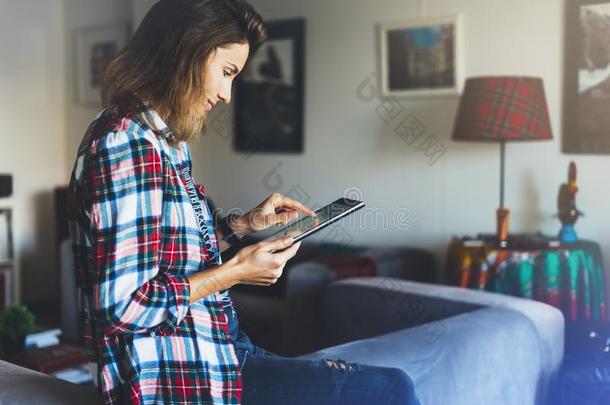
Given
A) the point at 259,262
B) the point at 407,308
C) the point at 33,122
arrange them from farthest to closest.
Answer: the point at 33,122
the point at 407,308
the point at 259,262

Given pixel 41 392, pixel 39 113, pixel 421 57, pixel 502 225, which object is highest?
pixel 421 57

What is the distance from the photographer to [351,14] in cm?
405

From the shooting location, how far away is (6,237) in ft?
17.0

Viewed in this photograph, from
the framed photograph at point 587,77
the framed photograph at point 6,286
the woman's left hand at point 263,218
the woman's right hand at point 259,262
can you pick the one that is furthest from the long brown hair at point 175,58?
the framed photograph at point 6,286

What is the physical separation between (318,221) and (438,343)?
1.93ft

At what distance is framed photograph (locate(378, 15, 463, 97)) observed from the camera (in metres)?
3.63

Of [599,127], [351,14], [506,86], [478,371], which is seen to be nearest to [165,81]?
[478,371]

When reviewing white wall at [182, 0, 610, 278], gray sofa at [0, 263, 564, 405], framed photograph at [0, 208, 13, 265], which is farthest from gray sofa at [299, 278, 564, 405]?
framed photograph at [0, 208, 13, 265]

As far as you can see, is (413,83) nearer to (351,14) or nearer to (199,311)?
(351,14)

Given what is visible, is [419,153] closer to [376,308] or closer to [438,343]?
[376,308]

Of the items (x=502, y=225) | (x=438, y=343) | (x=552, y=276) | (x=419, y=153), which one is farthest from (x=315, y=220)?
(x=419, y=153)

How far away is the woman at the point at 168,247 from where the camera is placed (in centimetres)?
109

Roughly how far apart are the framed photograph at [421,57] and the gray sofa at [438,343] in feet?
4.24

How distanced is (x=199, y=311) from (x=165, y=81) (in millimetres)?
376
